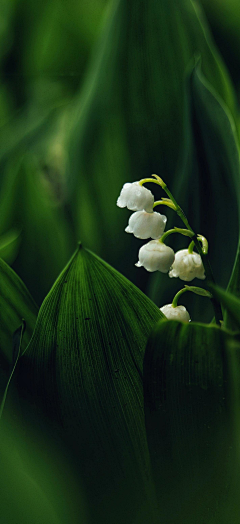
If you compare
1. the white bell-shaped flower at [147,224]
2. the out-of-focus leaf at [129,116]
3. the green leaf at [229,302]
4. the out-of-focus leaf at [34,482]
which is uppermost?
the out-of-focus leaf at [129,116]

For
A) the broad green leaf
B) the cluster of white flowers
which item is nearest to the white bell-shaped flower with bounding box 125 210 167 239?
the cluster of white flowers

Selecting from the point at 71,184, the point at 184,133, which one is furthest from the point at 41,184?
the point at 184,133

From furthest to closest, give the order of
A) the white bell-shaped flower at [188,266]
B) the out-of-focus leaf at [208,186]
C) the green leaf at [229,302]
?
the out-of-focus leaf at [208,186] → the white bell-shaped flower at [188,266] → the green leaf at [229,302]

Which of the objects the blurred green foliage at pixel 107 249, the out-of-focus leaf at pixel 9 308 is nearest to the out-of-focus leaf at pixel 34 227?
the blurred green foliage at pixel 107 249

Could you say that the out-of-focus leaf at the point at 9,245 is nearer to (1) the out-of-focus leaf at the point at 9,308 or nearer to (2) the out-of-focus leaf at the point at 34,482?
(1) the out-of-focus leaf at the point at 9,308

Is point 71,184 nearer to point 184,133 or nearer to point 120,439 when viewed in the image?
point 184,133

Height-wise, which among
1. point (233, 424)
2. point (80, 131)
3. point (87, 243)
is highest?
point (80, 131)

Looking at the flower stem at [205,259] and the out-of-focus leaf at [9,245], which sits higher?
the out-of-focus leaf at [9,245]

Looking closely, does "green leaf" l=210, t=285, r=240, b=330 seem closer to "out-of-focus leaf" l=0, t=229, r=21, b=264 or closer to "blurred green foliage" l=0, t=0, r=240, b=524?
"blurred green foliage" l=0, t=0, r=240, b=524
